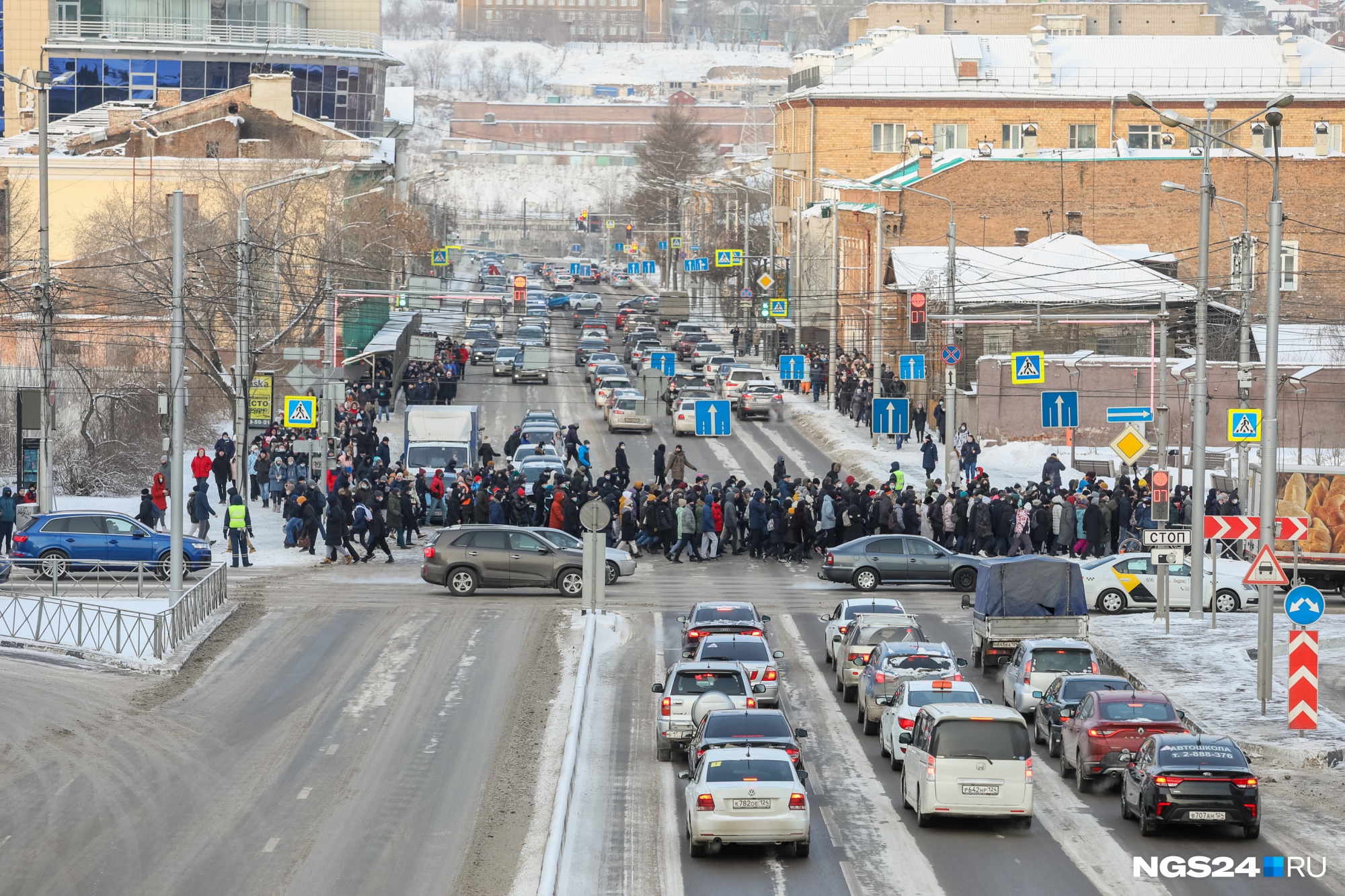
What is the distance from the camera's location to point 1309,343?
2640 inches

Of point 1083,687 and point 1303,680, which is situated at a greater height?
point 1303,680

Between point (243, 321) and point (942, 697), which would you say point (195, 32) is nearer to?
point (243, 321)

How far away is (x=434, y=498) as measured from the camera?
41.9 m

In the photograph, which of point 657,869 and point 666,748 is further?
point 666,748

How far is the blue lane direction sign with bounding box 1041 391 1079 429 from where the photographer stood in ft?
157

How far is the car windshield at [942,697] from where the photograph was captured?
21.3 meters

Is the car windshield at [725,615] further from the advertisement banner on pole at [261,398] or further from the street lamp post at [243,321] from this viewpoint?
the advertisement banner on pole at [261,398]

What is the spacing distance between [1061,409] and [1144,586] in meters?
14.2


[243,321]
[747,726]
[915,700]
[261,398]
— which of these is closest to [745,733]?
[747,726]

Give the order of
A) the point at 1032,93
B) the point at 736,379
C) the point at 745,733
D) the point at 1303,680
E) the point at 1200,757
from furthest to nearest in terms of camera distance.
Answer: the point at 1032,93
the point at 736,379
the point at 1303,680
the point at 745,733
the point at 1200,757

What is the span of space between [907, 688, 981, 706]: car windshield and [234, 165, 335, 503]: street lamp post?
69.5 feet

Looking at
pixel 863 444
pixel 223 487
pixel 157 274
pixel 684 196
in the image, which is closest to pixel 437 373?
pixel 157 274

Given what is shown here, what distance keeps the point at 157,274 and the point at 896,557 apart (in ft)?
93.2

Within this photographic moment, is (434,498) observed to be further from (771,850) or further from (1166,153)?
(1166,153)
